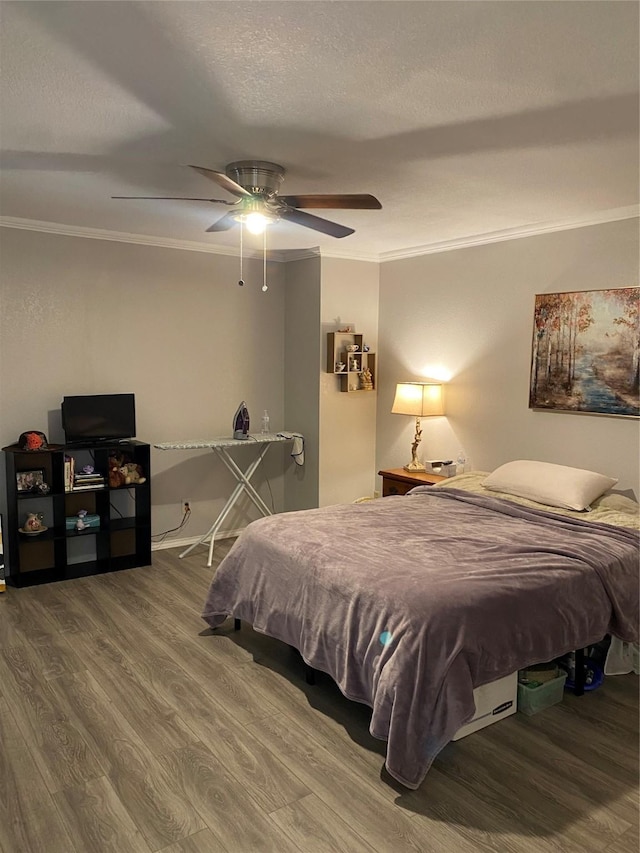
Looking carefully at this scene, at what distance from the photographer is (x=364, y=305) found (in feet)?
17.9

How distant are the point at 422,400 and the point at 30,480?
Result: 9.16ft

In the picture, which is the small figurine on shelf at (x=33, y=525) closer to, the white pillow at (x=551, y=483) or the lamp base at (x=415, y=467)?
the lamp base at (x=415, y=467)

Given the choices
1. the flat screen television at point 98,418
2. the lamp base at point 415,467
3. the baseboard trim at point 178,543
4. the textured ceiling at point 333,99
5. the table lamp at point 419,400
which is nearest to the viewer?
the textured ceiling at point 333,99

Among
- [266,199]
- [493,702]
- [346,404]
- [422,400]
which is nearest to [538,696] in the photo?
[493,702]

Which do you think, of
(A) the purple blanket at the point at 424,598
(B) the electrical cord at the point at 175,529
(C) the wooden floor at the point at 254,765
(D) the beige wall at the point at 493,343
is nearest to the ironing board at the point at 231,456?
(B) the electrical cord at the point at 175,529

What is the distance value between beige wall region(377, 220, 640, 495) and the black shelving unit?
2.12 m

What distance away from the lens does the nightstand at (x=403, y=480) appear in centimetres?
465

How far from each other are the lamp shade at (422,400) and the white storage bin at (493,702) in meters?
2.34

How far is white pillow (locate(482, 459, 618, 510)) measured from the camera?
11.8 feet

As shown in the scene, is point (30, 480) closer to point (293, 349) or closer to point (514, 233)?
point (293, 349)

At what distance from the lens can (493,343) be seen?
4555 mm

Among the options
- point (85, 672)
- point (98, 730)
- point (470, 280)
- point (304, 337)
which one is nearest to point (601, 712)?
point (98, 730)

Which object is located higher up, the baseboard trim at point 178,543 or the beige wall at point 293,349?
the beige wall at point 293,349

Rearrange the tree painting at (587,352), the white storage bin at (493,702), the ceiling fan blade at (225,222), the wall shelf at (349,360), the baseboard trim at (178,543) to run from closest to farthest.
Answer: the white storage bin at (493,702) < the ceiling fan blade at (225,222) < the tree painting at (587,352) < the baseboard trim at (178,543) < the wall shelf at (349,360)
